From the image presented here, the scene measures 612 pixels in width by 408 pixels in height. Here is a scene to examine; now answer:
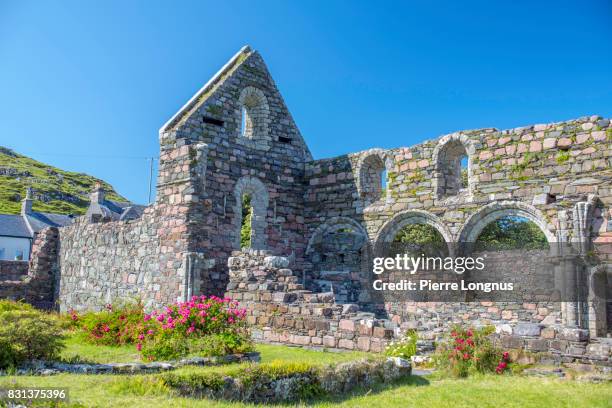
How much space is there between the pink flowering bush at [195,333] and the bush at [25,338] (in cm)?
157

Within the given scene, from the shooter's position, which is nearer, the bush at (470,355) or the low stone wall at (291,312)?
the bush at (470,355)

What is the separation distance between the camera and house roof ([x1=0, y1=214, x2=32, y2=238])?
52.9 metres

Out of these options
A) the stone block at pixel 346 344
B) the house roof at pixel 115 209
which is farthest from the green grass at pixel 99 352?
the house roof at pixel 115 209

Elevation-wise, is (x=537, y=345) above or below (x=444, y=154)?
below

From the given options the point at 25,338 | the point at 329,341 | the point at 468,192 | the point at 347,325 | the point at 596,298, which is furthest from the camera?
the point at 468,192

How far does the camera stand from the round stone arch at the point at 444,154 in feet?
49.3

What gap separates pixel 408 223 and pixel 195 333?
8244 mm

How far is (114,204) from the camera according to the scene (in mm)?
58594

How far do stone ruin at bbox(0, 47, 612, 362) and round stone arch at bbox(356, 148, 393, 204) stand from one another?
0.15 ft

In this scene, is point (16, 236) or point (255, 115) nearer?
point (255, 115)

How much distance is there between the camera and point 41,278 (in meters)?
20.4

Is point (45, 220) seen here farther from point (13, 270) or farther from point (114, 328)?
point (114, 328)

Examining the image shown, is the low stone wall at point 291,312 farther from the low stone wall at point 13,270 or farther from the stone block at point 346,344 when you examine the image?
the low stone wall at point 13,270

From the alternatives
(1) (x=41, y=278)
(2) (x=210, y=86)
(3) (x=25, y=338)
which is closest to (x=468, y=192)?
(2) (x=210, y=86)
